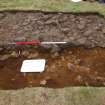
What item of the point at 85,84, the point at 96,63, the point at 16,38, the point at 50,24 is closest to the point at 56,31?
the point at 50,24

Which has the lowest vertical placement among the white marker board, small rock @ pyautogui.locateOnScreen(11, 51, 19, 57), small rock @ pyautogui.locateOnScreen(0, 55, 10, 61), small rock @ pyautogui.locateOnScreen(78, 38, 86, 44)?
small rock @ pyautogui.locateOnScreen(0, 55, 10, 61)

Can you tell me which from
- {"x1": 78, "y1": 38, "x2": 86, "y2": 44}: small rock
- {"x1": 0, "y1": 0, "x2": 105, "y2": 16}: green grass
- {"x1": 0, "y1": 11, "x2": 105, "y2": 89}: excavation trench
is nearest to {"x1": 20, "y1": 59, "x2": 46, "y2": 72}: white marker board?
{"x1": 0, "y1": 11, "x2": 105, "y2": 89}: excavation trench

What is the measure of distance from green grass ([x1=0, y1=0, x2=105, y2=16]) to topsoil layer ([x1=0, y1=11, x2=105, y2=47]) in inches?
5.3

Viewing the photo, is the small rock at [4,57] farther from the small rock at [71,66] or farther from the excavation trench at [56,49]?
the small rock at [71,66]

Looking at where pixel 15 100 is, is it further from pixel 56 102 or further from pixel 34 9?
pixel 34 9

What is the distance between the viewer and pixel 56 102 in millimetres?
2807

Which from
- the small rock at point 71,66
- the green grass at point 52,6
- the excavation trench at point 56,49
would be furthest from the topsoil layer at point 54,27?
the small rock at point 71,66

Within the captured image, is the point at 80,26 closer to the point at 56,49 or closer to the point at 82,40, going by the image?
the point at 82,40

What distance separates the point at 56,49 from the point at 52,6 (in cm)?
123

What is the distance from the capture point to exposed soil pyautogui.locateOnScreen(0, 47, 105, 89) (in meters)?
3.19

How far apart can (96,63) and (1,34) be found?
5.22 feet

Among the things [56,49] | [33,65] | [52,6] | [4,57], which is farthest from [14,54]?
[52,6]

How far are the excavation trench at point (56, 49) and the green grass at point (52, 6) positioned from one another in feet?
0.41

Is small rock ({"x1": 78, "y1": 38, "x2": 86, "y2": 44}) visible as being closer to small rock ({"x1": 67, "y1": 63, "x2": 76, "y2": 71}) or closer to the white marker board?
small rock ({"x1": 67, "y1": 63, "x2": 76, "y2": 71})
